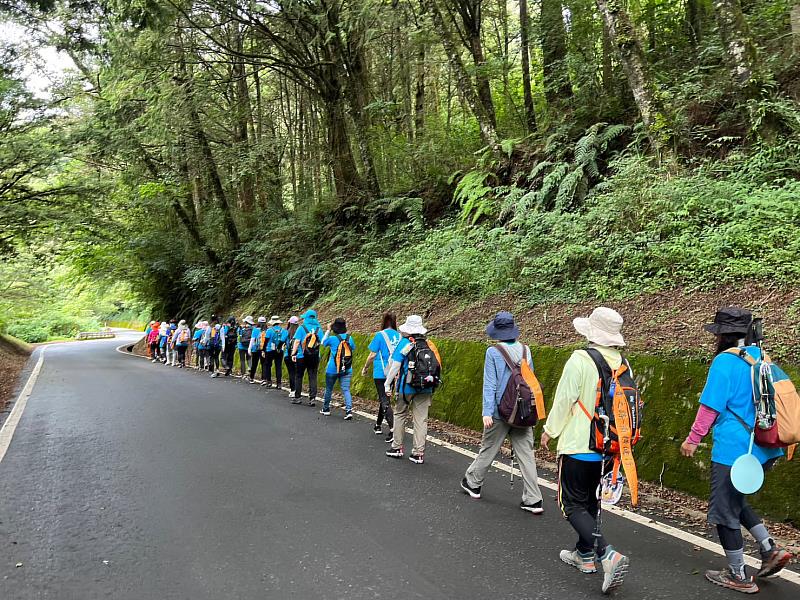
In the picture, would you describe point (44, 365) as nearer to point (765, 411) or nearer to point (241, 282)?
point (241, 282)

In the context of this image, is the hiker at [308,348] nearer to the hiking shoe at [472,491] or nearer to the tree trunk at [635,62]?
the hiking shoe at [472,491]

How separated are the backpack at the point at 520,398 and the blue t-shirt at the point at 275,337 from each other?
9590 millimetres

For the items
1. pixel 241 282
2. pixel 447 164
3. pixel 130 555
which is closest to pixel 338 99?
pixel 447 164

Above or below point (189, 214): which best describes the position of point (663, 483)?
below

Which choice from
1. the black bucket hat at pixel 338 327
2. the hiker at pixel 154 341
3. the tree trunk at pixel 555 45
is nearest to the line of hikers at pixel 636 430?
the black bucket hat at pixel 338 327

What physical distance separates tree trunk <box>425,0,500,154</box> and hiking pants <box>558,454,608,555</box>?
43.3 feet

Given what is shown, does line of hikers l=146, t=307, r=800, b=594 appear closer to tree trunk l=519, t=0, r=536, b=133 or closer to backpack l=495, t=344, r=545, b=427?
backpack l=495, t=344, r=545, b=427

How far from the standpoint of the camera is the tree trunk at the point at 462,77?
51.9ft

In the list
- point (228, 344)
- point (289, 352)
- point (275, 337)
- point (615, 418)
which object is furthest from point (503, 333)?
point (228, 344)

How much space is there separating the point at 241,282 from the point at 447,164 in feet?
37.5

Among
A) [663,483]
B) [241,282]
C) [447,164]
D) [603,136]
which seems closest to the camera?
[663,483]

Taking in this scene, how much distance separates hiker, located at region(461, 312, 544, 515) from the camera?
5.58 metres

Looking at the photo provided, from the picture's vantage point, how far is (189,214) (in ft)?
103

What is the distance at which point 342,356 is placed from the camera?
34.5 ft
